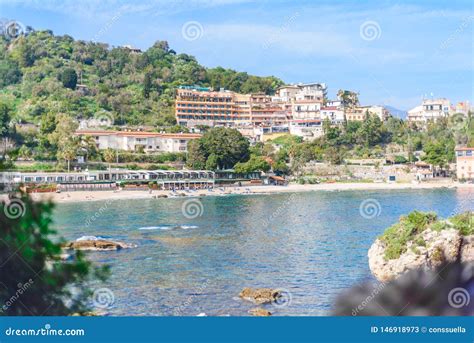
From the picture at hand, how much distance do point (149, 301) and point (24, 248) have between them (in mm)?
4826

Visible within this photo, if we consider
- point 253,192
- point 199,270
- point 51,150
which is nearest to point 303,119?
point 253,192

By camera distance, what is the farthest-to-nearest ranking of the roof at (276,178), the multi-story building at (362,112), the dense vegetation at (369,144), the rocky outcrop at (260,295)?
the multi-story building at (362,112) < the dense vegetation at (369,144) < the roof at (276,178) < the rocky outcrop at (260,295)

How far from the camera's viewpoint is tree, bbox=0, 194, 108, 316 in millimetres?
6785

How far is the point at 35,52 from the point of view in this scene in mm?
68750

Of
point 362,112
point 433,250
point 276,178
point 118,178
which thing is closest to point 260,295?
point 433,250

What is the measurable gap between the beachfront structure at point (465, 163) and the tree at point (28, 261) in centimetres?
4334
